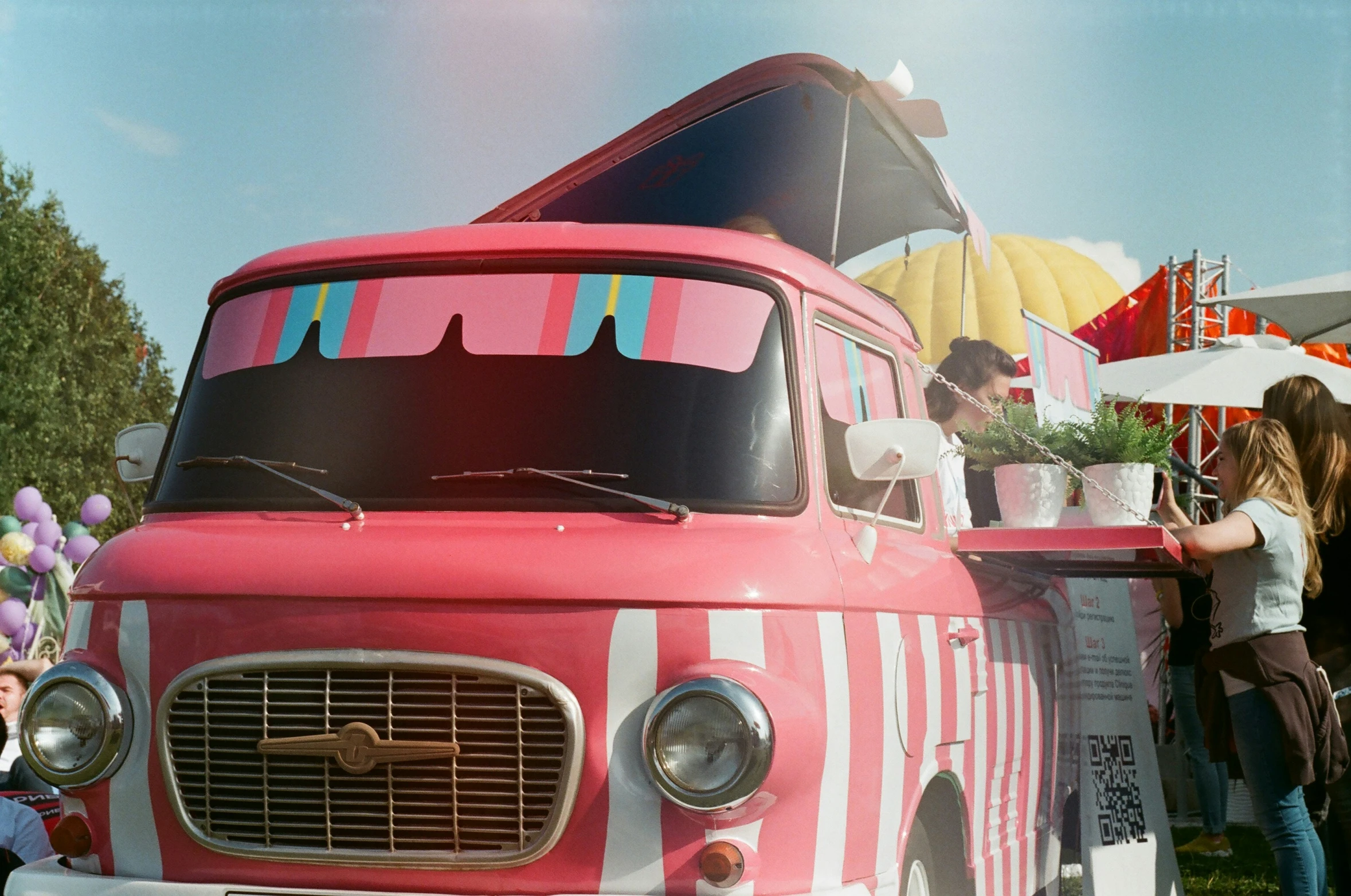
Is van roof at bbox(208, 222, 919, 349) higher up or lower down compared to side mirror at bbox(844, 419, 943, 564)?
higher up

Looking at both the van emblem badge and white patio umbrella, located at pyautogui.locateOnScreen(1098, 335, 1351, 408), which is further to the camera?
white patio umbrella, located at pyautogui.locateOnScreen(1098, 335, 1351, 408)

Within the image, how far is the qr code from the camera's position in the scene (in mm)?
5195

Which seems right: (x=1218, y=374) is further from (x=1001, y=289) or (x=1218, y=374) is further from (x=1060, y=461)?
(x=1001, y=289)

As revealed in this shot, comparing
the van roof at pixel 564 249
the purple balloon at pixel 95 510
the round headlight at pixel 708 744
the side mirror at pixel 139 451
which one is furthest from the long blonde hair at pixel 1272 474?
the purple balloon at pixel 95 510

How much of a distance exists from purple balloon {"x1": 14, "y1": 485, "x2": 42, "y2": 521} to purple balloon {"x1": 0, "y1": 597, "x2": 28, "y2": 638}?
187 centimetres

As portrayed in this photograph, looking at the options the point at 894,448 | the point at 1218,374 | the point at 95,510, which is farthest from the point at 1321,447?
the point at 95,510

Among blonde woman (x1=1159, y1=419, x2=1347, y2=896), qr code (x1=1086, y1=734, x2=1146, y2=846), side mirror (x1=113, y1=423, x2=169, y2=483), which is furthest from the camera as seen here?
qr code (x1=1086, y1=734, x2=1146, y2=846)

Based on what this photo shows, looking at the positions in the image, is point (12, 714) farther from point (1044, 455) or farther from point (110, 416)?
point (110, 416)

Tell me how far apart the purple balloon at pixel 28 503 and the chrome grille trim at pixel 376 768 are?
16655 millimetres

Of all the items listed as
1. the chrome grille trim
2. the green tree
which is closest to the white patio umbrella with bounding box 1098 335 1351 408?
the chrome grille trim

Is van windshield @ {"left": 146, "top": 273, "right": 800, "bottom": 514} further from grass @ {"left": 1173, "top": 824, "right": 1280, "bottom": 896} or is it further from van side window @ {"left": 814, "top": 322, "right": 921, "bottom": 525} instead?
grass @ {"left": 1173, "top": 824, "right": 1280, "bottom": 896}

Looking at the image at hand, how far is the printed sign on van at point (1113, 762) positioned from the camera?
513 cm

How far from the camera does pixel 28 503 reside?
18.4 meters

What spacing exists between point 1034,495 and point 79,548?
15.8 m
